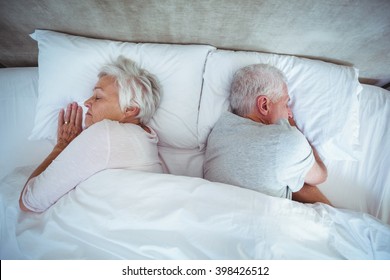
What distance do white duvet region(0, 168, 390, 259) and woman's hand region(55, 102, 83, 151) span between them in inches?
13.1

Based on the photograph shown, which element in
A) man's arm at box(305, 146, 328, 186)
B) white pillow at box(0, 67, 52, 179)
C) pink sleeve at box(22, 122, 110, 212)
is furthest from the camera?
white pillow at box(0, 67, 52, 179)

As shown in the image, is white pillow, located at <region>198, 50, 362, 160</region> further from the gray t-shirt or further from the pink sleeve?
the pink sleeve

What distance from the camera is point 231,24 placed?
918mm

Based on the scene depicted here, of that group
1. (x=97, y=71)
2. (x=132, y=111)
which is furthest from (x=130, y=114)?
(x=97, y=71)

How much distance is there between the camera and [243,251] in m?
0.57

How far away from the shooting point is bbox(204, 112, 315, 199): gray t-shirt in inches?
27.4

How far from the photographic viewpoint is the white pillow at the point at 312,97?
92cm

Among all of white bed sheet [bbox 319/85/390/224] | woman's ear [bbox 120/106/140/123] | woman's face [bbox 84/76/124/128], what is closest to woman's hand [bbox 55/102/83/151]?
woman's face [bbox 84/76/124/128]

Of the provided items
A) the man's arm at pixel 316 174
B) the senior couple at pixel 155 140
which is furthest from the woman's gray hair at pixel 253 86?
the man's arm at pixel 316 174

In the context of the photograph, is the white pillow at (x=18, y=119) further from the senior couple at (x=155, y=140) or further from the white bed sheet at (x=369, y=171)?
the white bed sheet at (x=369, y=171)

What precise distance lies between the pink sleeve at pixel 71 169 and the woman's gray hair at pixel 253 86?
20.8 inches

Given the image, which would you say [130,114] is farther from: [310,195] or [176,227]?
[310,195]

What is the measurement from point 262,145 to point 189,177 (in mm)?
264
